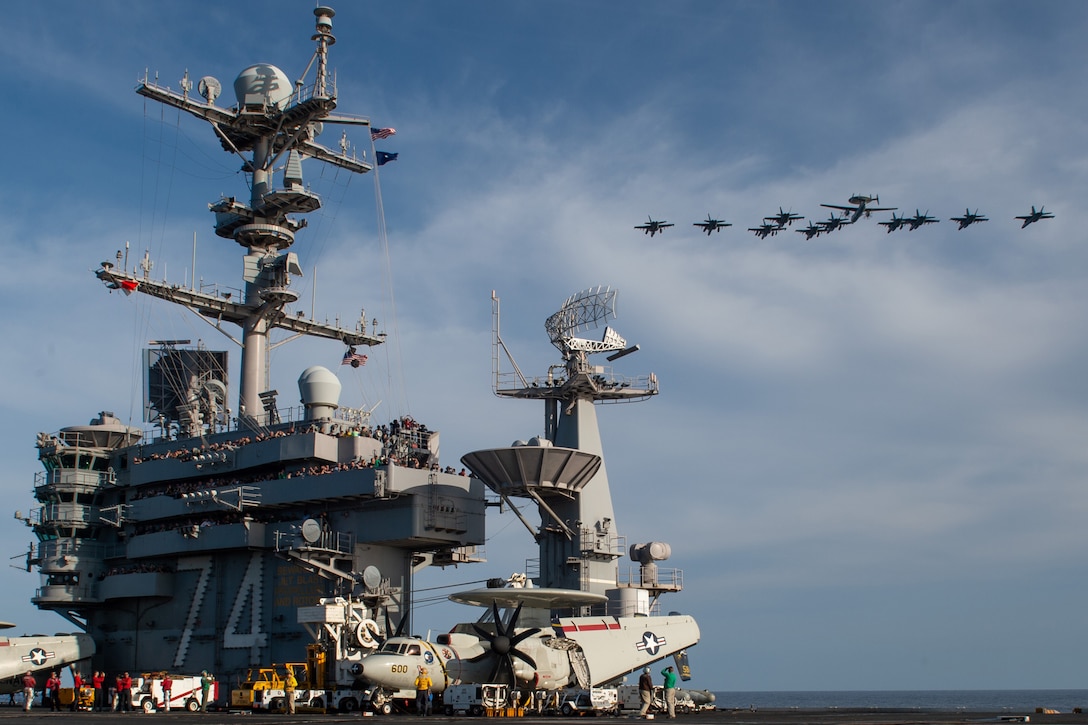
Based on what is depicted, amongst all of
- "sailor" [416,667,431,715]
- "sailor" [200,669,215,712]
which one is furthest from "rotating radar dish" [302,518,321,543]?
"sailor" [416,667,431,715]

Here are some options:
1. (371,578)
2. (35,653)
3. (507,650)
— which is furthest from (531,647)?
(35,653)

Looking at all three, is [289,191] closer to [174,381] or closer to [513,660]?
[174,381]

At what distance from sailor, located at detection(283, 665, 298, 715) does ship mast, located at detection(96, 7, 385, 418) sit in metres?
15.4

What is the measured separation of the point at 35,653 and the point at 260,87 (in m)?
27.3

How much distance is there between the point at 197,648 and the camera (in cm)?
4588

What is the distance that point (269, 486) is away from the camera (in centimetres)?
4516

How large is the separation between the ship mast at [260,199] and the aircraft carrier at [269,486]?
0.33 ft

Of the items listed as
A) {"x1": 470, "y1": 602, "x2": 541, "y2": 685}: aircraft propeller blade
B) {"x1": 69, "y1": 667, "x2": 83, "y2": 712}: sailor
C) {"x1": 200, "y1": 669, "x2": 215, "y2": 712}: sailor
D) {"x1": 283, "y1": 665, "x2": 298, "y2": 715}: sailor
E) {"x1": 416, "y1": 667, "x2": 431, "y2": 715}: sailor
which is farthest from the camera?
{"x1": 69, "y1": 667, "x2": 83, "y2": 712}: sailor

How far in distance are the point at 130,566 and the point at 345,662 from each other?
673 inches

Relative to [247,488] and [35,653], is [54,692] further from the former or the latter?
[247,488]

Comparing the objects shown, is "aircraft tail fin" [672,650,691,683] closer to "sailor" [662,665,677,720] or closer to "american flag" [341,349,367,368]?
"sailor" [662,665,677,720]

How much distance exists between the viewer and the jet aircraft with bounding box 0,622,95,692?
4594 cm

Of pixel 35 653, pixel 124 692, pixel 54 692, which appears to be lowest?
pixel 54 692

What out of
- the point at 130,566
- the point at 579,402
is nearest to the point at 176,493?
the point at 130,566
